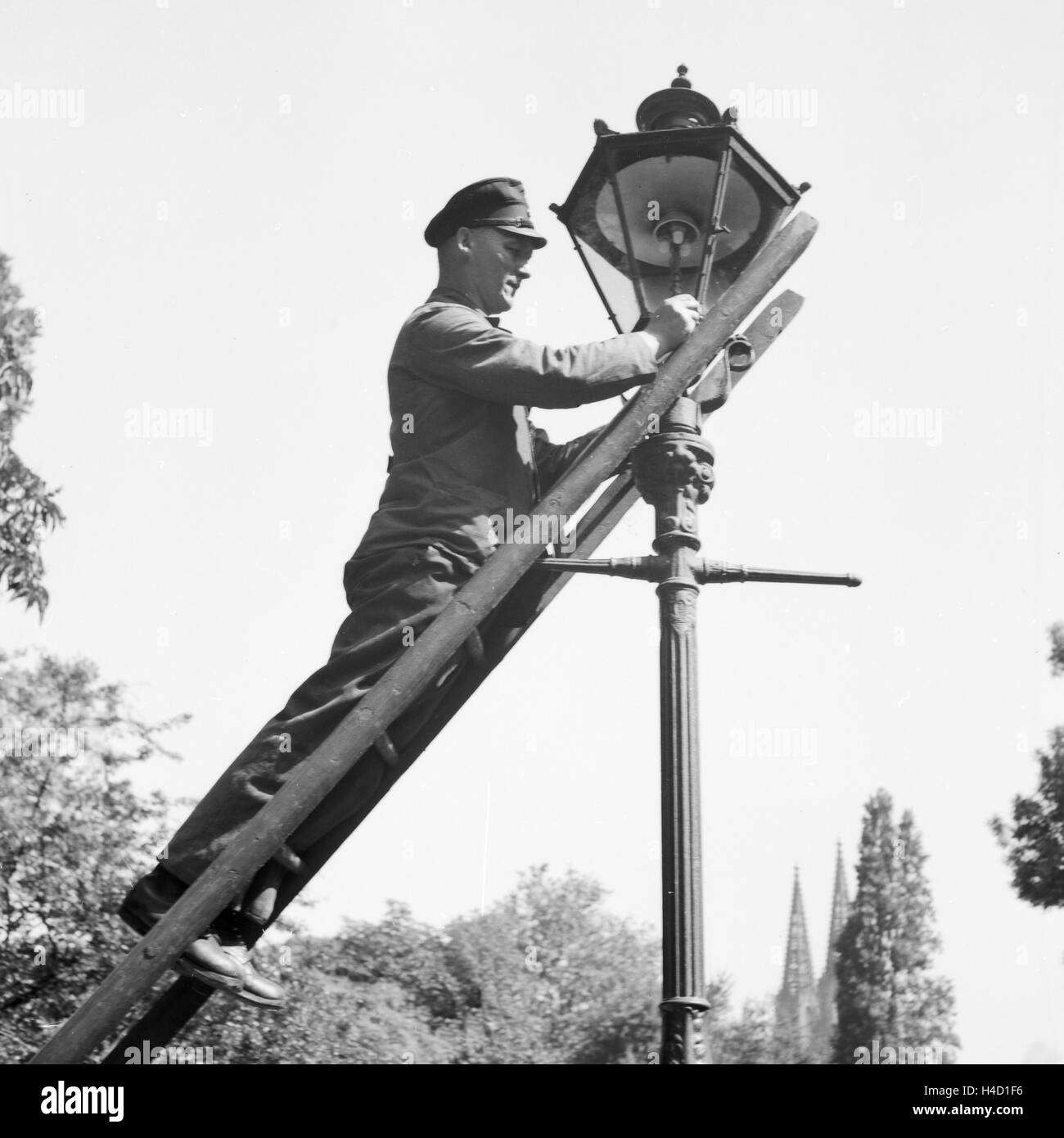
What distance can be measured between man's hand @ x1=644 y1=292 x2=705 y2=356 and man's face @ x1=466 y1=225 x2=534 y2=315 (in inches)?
28.8

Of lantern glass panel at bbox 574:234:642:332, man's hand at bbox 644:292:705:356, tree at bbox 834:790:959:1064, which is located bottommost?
man's hand at bbox 644:292:705:356

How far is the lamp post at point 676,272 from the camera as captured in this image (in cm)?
498

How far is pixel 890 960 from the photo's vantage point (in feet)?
138

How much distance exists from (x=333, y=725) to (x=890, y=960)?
128ft

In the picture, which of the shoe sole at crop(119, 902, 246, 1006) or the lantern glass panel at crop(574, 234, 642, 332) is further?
the lantern glass panel at crop(574, 234, 642, 332)

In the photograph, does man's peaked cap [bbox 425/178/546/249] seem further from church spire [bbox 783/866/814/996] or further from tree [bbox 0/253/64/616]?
church spire [bbox 783/866/814/996]

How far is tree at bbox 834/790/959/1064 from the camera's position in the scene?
1607 inches

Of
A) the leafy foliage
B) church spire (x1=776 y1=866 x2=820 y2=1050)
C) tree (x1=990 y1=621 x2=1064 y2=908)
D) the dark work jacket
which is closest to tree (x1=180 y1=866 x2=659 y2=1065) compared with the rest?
the leafy foliage

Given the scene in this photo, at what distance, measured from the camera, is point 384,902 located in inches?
1138

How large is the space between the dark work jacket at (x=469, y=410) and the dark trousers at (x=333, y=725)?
0.13 metres

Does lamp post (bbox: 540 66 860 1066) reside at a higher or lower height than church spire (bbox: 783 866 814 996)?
lower
